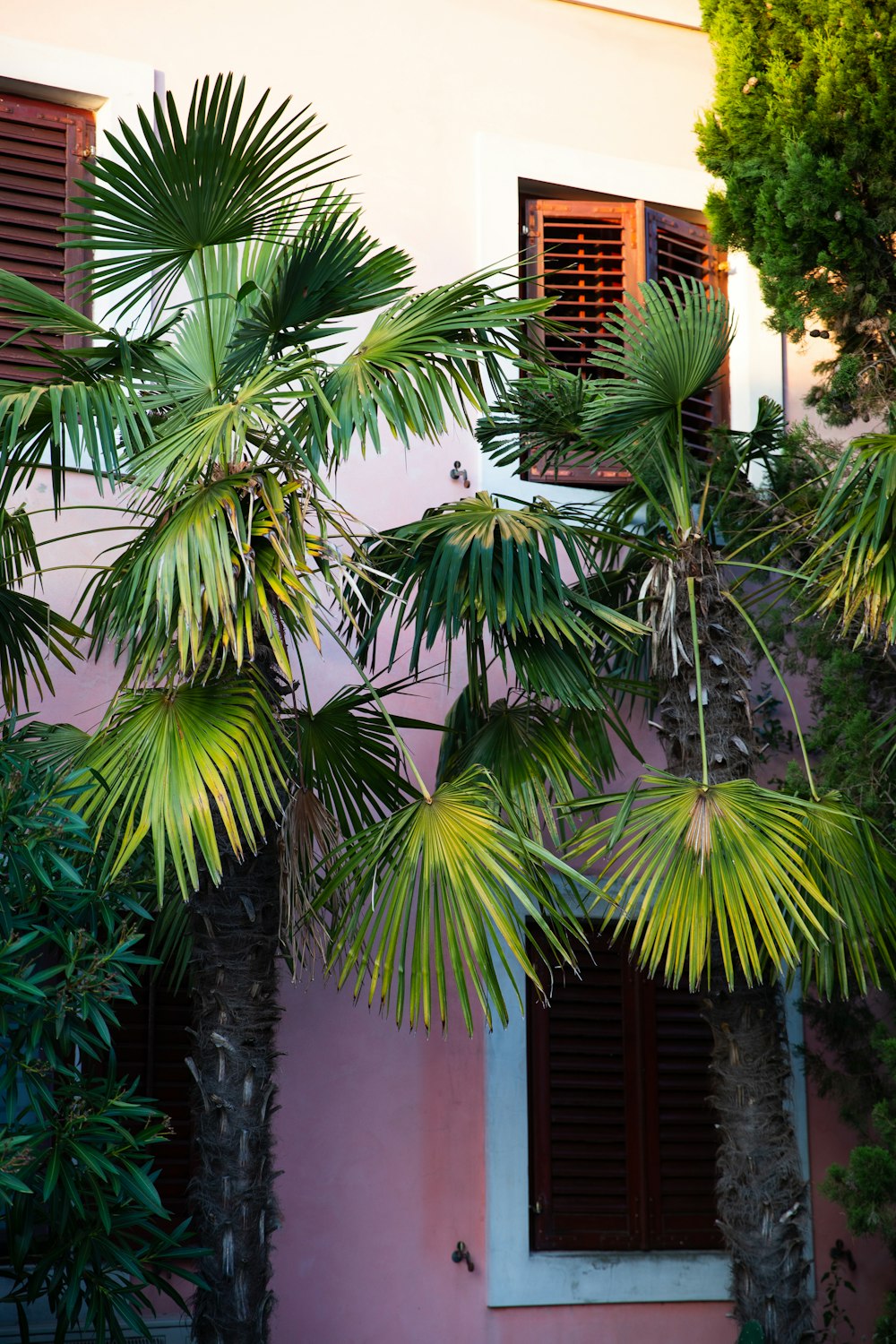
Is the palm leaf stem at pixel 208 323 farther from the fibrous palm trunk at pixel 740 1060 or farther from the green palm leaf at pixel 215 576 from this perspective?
the fibrous palm trunk at pixel 740 1060

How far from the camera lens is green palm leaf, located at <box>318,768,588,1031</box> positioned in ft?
14.8

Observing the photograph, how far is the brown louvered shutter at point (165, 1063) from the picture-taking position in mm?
6035

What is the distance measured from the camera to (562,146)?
7.63 m

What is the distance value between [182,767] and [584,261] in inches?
164

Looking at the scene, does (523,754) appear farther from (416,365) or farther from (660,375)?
(416,365)

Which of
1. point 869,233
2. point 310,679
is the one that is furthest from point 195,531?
point 869,233

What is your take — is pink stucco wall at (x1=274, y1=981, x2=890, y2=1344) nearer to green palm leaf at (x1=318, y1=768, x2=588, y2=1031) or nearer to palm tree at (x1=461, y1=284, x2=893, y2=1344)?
palm tree at (x1=461, y1=284, x2=893, y2=1344)

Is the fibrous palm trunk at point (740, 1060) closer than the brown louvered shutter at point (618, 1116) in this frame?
Yes

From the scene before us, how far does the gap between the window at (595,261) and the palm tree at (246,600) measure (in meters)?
2.23

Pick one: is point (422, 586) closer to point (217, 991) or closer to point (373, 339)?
point (373, 339)

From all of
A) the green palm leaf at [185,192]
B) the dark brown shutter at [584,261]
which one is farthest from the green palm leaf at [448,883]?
the dark brown shutter at [584,261]

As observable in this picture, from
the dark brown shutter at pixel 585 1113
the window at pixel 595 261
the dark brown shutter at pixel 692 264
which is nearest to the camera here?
the dark brown shutter at pixel 585 1113

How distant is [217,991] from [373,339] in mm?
2169

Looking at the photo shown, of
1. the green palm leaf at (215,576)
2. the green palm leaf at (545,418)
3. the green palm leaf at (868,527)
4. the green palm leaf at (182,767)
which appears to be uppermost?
the green palm leaf at (545,418)
